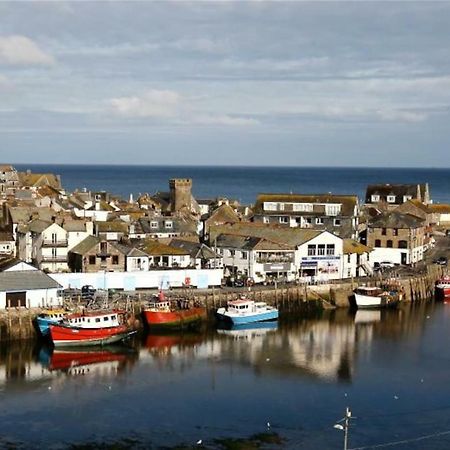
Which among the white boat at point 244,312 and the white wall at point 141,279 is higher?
the white wall at point 141,279

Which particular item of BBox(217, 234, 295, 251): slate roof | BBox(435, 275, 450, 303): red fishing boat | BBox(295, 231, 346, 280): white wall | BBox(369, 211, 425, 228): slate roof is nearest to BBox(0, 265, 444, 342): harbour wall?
BBox(435, 275, 450, 303): red fishing boat

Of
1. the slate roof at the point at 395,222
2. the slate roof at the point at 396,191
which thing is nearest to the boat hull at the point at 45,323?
the slate roof at the point at 395,222

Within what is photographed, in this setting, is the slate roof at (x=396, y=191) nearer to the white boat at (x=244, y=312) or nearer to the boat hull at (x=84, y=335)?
the white boat at (x=244, y=312)

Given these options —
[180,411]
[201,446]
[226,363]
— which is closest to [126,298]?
[226,363]

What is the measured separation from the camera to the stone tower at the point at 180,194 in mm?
89750

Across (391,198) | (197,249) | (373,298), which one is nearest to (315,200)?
(373,298)

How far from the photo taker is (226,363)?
43.9 metres

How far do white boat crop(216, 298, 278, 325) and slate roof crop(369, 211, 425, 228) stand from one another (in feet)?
72.6

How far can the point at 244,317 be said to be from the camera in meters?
52.9

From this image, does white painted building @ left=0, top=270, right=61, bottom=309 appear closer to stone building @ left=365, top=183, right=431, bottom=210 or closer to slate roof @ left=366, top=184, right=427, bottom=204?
stone building @ left=365, top=183, right=431, bottom=210

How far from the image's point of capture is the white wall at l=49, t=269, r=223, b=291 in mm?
54406

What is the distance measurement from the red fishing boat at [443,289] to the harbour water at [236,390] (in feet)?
42.7

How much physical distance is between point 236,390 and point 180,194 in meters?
52.9

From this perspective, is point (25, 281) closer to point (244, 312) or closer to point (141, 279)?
point (141, 279)
